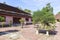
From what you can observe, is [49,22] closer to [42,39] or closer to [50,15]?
[50,15]

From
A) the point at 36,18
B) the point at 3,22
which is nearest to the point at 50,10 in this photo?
the point at 36,18

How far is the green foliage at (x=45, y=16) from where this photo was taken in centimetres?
2018

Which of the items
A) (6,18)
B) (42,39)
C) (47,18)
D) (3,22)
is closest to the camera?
(42,39)

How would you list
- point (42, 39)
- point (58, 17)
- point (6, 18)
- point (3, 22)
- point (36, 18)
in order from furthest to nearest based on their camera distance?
1. point (58, 17)
2. point (6, 18)
3. point (3, 22)
4. point (36, 18)
5. point (42, 39)

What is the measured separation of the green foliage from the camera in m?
20.2

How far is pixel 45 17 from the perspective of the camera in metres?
20.1

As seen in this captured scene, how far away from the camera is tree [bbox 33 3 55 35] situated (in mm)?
20188

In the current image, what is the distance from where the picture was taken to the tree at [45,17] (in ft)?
66.2

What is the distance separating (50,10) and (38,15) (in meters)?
2.35

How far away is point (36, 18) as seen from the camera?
2139 cm

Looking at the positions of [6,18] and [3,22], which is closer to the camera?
[3,22]

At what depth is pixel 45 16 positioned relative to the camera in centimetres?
2003

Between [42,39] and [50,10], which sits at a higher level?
[50,10]

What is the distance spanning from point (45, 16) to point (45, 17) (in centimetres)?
17
